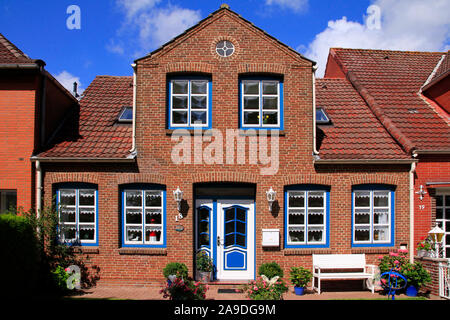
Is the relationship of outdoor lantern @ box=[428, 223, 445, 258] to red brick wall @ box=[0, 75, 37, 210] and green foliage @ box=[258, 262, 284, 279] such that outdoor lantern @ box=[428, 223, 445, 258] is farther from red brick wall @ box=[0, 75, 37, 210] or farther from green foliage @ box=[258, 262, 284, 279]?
red brick wall @ box=[0, 75, 37, 210]

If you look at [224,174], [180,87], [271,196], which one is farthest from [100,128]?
[271,196]

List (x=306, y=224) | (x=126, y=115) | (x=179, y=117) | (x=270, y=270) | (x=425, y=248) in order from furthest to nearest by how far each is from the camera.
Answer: (x=126, y=115)
(x=179, y=117)
(x=306, y=224)
(x=425, y=248)
(x=270, y=270)

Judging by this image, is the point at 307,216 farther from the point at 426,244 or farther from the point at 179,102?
the point at 179,102

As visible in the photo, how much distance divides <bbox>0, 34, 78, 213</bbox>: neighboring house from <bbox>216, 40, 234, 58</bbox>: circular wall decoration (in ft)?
17.4

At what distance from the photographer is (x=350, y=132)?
12352 millimetres

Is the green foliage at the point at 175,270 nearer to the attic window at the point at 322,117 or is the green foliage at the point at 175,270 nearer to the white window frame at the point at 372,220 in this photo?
the white window frame at the point at 372,220

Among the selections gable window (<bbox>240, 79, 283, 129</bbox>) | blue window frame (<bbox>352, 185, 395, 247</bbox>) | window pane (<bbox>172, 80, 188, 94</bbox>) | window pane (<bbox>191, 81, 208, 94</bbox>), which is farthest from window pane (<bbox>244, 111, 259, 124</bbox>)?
blue window frame (<bbox>352, 185, 395, 247</bbox>)

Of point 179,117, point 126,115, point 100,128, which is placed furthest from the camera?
point 126,115

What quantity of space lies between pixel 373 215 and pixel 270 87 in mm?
5019

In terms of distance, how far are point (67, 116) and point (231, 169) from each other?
6052 millimetres

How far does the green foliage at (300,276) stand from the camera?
34.2 ft

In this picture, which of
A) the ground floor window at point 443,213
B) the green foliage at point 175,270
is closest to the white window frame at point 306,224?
the green foliage at point 175,270

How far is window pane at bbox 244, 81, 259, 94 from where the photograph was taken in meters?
11.7
